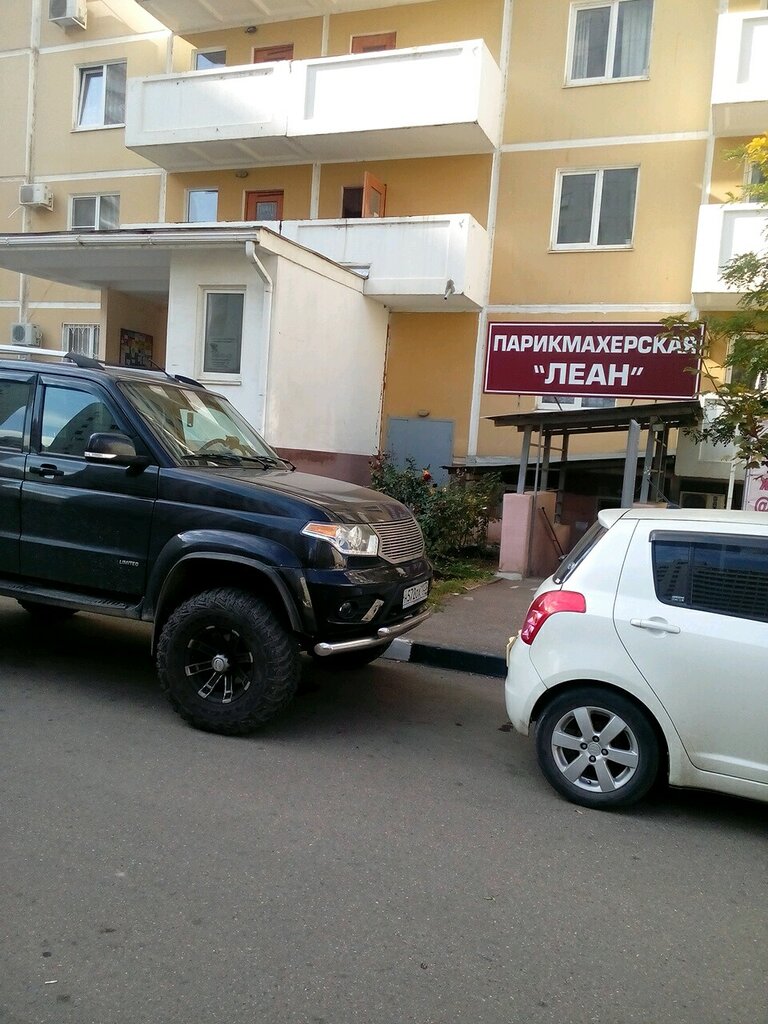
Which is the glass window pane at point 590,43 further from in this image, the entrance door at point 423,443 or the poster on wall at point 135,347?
the poster on wall at point 135,347

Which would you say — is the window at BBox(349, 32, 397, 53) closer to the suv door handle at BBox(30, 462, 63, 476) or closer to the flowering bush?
the flowering bush

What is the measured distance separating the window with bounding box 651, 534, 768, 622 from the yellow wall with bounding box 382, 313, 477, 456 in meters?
10.7

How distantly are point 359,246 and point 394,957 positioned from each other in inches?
496

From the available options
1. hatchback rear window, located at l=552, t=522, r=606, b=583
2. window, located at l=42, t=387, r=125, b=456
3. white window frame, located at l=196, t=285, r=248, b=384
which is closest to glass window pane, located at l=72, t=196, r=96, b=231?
white window frame, located at l=196, t=285, r=248, b=384

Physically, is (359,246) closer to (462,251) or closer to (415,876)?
(462,251)

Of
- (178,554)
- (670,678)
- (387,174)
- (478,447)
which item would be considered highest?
(387,174)

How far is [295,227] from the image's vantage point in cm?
1413

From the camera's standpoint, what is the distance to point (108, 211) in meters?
18.1

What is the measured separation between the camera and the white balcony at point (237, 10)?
51.0 feet

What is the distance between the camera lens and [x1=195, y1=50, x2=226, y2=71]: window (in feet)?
55.5

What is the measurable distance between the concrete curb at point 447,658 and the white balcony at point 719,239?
8152 mm

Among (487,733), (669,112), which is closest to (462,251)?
(669,112)

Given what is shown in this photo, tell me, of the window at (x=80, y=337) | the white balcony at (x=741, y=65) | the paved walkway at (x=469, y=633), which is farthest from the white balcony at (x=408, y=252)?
the paved walkway at (x=469, y=633)

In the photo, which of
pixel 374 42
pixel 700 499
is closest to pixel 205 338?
pixel 374 42
